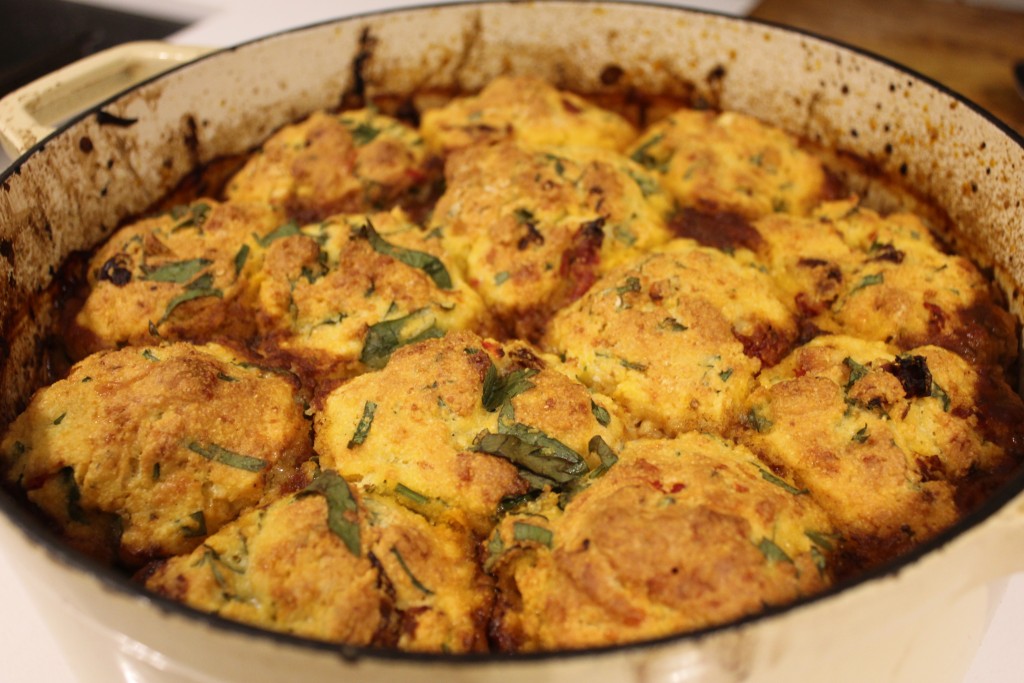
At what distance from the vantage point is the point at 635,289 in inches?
74.7

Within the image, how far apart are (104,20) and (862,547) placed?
159 inches

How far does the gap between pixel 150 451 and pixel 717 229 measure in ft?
4.87

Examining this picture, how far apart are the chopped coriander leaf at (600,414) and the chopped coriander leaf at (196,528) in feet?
2.57

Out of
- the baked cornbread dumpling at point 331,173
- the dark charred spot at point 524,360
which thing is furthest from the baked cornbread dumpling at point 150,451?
the baked cornbread dumpling at point 331,173

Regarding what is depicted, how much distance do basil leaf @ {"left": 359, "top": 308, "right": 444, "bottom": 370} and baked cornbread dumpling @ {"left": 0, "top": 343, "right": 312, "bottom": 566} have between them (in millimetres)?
211

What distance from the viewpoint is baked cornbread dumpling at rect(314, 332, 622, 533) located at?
5.08 ft

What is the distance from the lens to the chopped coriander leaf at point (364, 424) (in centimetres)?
162

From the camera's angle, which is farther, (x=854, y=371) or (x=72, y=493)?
(x=854, y=371)

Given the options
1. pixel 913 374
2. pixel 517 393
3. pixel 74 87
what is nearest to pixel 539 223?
pixel 517 393

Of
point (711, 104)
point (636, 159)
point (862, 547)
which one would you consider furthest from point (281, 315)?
point (711, 104)

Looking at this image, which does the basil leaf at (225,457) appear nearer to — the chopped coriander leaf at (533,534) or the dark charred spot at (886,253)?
the chopped coriander leaf at (533,534)

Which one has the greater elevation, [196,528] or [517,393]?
[517,393]

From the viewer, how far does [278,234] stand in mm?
2133

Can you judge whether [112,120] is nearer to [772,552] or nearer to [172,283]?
[172,283]
